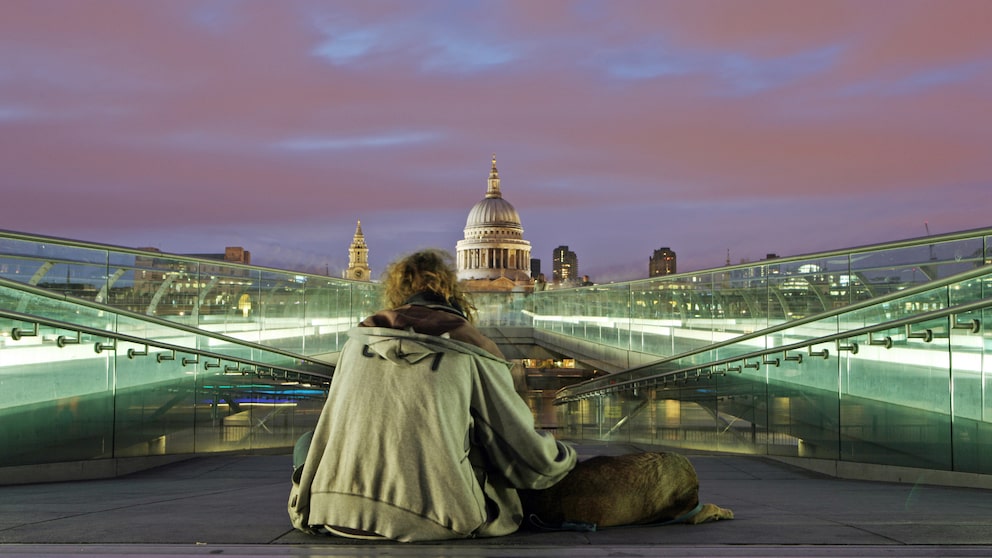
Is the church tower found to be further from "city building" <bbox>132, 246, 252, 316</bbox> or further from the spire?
"city building" <bbox>132, 246, 252, 316</bbox>

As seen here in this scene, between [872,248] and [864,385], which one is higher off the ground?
[872,248]

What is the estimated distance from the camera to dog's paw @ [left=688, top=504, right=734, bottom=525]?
15.3ft

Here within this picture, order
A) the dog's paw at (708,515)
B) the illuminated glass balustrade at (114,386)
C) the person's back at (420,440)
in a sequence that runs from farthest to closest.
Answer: the illuminated glass balustrade at (114,386), the dog's paw at (708,515), the person's back at (420,440)

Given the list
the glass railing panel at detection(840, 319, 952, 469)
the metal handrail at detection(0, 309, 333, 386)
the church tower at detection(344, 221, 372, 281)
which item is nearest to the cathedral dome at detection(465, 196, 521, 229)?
the church tower at detection(344, 221, 372, 281)

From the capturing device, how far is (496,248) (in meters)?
148

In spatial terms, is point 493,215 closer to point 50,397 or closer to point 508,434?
point 50,397

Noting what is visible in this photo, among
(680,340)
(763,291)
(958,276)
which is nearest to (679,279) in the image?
(680,340)

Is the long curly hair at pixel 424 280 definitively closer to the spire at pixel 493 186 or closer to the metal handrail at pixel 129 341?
the metal handrail at pixel 129 341

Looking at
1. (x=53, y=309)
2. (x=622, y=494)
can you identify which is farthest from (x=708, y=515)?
(x=53, y=309)

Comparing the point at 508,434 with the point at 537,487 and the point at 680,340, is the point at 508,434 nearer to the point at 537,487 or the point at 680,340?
the point at 537,487

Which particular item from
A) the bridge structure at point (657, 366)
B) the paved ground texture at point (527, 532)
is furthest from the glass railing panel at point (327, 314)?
the paved ground texture at point (527, 532)

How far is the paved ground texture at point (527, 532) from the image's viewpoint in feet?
12.4

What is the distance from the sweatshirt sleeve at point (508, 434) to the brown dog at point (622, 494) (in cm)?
23

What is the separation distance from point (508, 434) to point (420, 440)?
395mm
